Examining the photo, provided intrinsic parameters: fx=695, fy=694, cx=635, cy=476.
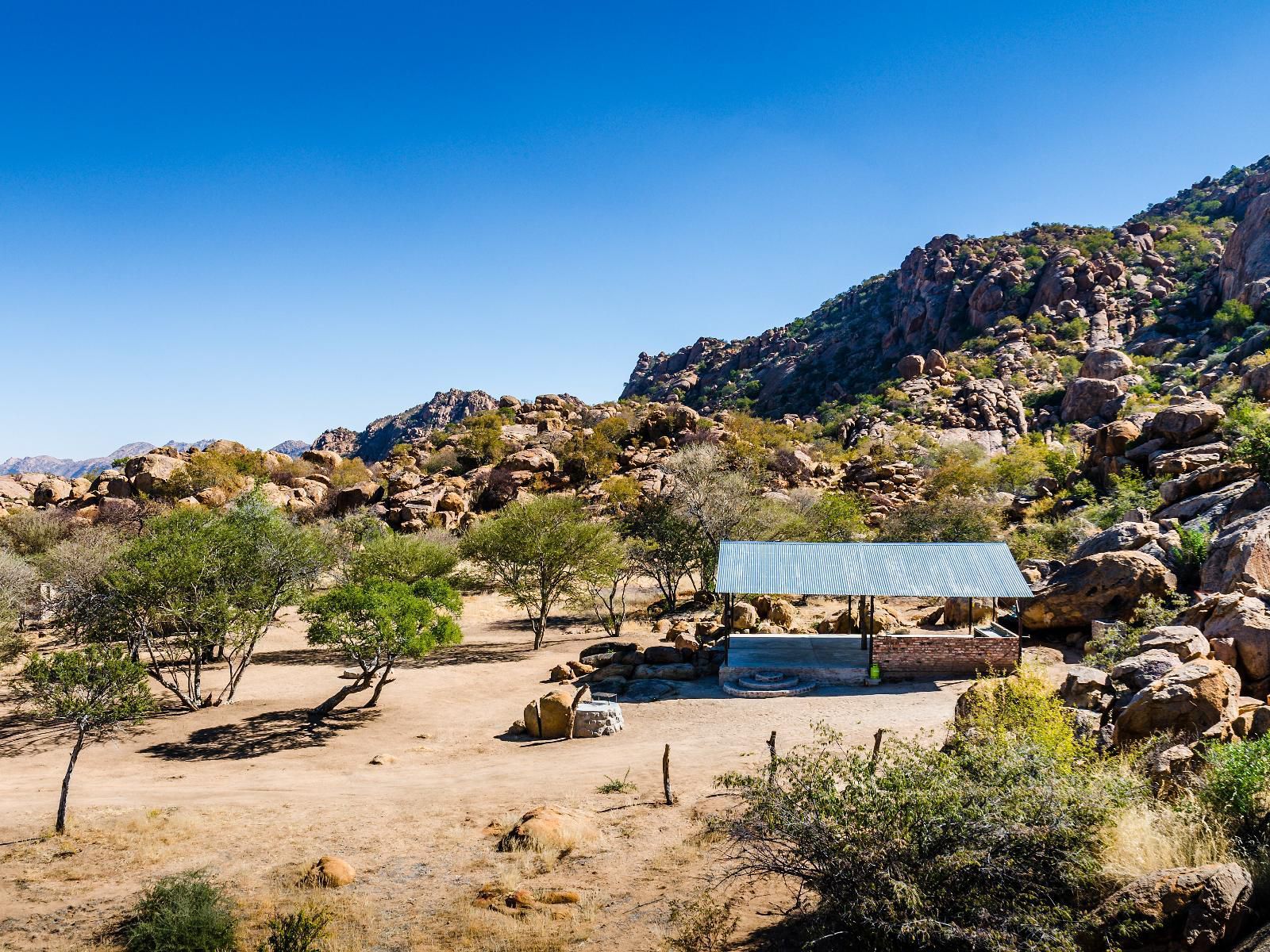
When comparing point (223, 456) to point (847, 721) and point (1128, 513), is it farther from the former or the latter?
point (1128, 513)

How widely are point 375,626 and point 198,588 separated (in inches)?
243

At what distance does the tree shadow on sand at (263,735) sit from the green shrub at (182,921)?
9.11 metres

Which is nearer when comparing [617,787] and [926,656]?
[617,787]

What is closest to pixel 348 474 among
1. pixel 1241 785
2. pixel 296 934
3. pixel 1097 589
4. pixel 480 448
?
pixel 480 448

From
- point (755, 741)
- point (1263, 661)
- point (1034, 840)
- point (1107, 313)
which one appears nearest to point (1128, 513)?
point (1263, 661)

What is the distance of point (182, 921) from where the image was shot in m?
9.12

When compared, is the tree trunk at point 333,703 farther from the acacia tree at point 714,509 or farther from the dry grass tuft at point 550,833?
the acacia tree at point 714,509

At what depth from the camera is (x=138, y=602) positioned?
21422 millimetres

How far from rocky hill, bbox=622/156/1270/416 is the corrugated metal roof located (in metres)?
65.9

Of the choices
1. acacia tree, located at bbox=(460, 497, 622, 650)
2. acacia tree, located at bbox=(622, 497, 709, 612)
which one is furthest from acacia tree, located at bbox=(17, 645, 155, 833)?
A: acacia tree, located at bbox=(622, 497, 709, 612)

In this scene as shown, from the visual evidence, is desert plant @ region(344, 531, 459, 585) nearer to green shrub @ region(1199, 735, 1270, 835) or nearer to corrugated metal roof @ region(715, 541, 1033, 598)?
corrugated metal roof @ region(715, 541, 1033, 598)

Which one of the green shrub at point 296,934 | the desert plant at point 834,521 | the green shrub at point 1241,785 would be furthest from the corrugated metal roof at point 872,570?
the desert plant at point 834,521

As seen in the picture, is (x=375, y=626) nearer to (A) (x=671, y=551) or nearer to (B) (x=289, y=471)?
(A) (x=671, y=551)

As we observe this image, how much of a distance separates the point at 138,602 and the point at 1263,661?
28.3m
